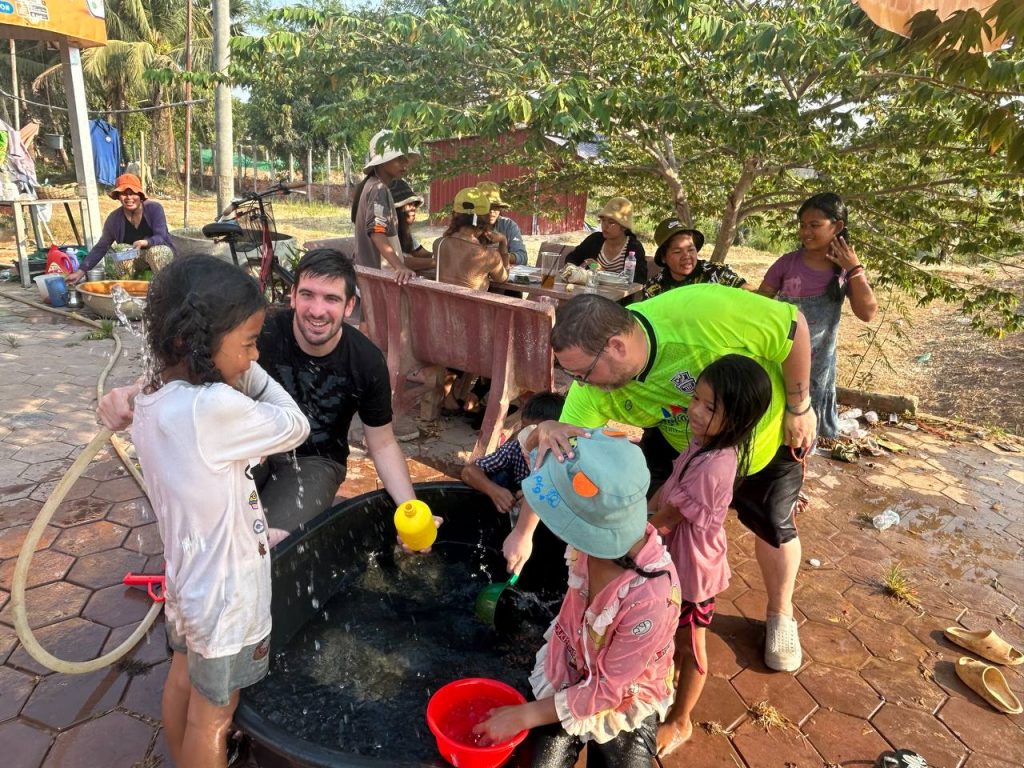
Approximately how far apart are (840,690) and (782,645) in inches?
9.7

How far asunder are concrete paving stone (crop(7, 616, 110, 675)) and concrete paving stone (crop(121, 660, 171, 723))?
0.25 meters

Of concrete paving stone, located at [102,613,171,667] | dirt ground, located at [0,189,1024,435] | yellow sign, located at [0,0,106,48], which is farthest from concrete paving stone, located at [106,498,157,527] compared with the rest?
yellow sign, located at [0,0,106,48]

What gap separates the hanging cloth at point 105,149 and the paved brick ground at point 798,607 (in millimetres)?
13063

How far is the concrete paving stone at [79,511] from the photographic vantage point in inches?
122

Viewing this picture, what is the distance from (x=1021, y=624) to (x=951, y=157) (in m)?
3.66

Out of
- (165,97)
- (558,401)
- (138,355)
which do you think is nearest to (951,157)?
(558,401)

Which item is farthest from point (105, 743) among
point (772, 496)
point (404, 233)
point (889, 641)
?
point (404, 233)

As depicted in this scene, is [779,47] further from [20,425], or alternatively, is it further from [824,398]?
[20,425]

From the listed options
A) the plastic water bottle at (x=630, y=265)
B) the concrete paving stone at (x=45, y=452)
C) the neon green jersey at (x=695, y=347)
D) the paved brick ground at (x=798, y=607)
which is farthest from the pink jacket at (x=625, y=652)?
the plastic water bottle at (x=630, y=265)

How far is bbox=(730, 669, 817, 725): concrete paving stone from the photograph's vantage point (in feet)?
7.51

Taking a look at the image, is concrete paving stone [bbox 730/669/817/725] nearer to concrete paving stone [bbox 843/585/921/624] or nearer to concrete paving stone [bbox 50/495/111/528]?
concrete paving stone [bbox 843/585/921/624]

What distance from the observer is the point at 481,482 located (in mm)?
2672

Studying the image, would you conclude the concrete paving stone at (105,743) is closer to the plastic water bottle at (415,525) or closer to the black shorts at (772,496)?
the plastic water bottle at (415,525)

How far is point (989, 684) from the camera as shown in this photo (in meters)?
2.37
